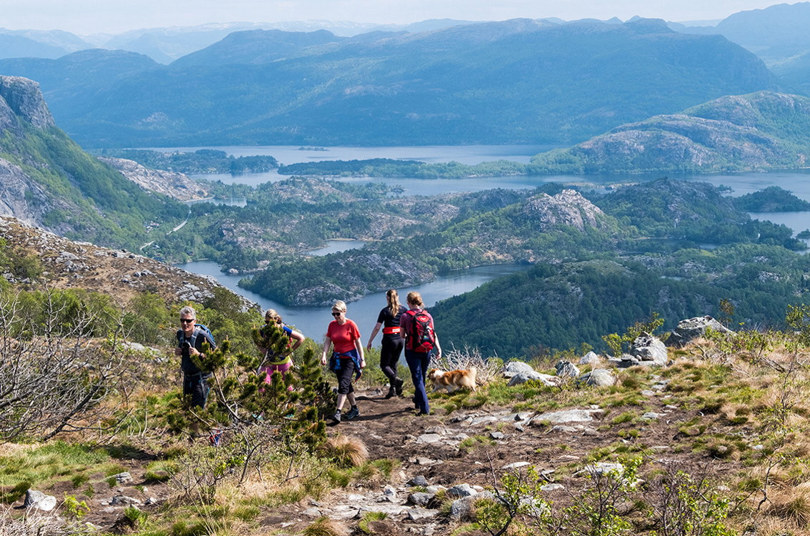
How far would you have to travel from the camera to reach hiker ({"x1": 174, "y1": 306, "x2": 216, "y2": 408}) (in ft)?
44.9

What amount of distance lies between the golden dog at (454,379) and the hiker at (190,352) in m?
7.27

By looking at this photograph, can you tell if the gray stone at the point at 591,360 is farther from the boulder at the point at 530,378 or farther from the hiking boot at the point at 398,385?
the hiking boot at the point at 398,385

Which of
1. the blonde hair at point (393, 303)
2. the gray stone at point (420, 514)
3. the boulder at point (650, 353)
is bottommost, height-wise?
the boulder at point (650, 353)

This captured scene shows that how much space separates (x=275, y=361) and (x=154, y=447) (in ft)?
9.51

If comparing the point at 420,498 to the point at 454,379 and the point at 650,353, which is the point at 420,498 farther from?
the point at 650,353

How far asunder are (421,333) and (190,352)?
213 inches

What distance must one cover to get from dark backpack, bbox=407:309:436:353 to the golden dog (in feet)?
9.38

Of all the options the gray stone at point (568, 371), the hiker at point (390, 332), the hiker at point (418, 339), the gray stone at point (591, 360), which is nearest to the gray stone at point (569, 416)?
the hiker at point (418, 339)

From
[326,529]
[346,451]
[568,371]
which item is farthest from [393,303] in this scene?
[326,529]

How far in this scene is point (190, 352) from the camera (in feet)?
44.5

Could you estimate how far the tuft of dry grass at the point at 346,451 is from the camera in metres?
13.1

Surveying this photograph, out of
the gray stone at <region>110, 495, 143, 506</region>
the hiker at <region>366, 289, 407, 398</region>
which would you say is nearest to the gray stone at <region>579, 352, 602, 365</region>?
the hiker at <region>366, 289, 407, 398</region>

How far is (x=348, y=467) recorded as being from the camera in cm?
1301

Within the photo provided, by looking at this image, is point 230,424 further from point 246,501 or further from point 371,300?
point 371,300
